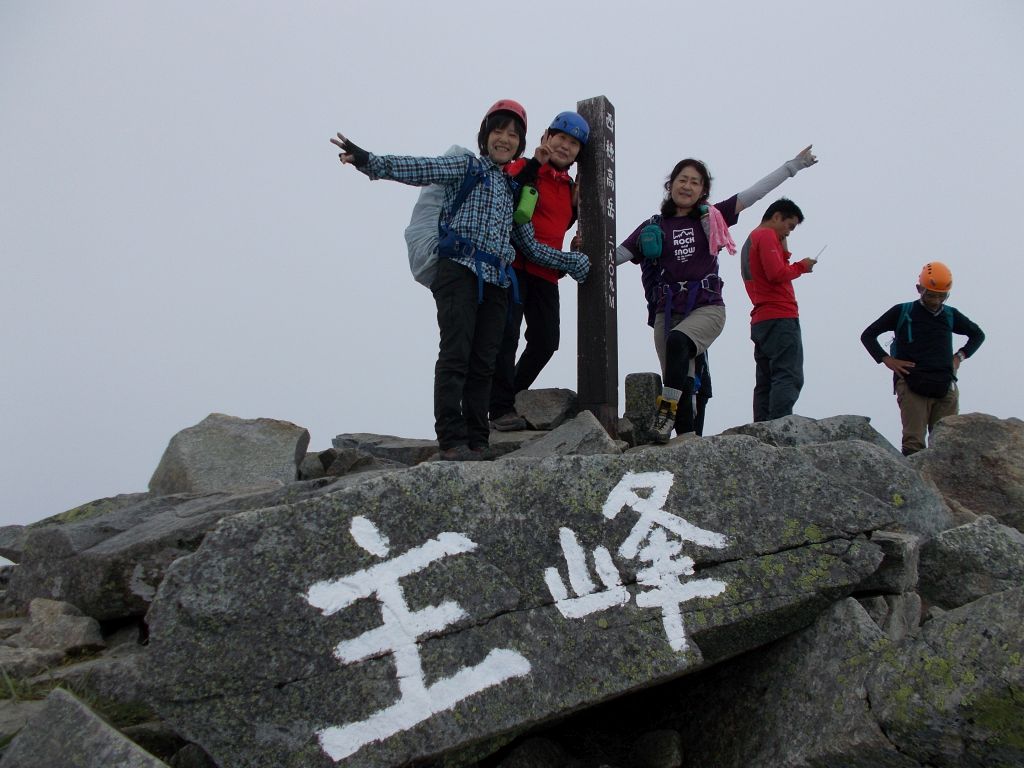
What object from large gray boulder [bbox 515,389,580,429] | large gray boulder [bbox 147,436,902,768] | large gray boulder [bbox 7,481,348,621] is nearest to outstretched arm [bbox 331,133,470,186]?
large gray boulder [bbox 7,481,348,621]

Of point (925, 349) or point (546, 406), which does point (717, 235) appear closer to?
point (546, 406)

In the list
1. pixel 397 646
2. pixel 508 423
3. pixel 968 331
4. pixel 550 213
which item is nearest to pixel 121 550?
pixel 397 646

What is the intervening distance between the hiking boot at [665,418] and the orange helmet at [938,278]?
3.63m

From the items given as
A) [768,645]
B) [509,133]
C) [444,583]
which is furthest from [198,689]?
[509,133]

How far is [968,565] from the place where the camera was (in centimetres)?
575

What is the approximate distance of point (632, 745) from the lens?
175 inches

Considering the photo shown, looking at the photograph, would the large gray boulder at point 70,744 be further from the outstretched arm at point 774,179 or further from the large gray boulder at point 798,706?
the outstretched arm at point 774,179

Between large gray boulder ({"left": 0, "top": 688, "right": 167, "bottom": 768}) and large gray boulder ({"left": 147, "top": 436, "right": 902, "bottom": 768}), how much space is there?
22cm

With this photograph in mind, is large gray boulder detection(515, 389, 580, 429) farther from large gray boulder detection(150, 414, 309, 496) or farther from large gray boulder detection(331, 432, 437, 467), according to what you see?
large gray boulder detection(150, 414, 309, 496)

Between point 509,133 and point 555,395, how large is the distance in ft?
9.73

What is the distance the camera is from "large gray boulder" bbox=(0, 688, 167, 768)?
10.8 ft

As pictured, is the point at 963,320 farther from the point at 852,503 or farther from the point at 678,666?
the point at 678,666

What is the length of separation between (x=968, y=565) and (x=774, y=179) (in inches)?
186

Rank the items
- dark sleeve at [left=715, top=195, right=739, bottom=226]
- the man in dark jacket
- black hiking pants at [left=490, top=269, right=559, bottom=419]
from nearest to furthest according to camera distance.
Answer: black hiking pants at [left=490, top=269, right=559, bottom=419] < dark sleeve at [left=715, top=195, right=739, bottom=226] < the man in dark jacket
